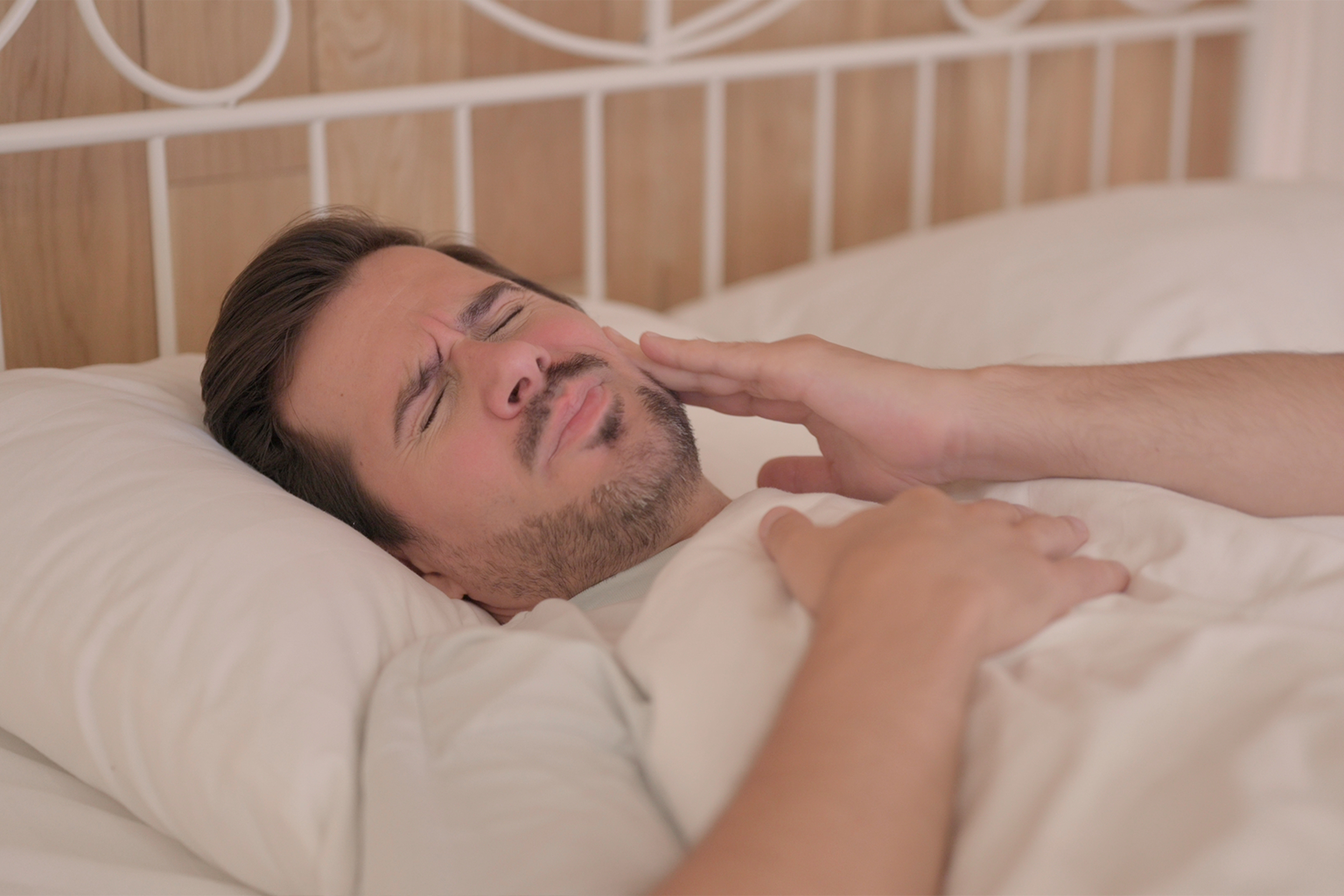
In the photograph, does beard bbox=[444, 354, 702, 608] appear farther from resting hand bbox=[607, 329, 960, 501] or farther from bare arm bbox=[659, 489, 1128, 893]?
bare arm bbox=[659, 489, 1128, 893]

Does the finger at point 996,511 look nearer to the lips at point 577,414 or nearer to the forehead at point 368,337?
the lips at point 577,414

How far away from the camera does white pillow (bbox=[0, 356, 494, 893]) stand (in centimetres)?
79

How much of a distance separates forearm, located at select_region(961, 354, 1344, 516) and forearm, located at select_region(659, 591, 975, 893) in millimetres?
322

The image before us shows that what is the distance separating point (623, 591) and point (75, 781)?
442 mm

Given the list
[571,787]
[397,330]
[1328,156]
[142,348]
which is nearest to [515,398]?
[397,330]

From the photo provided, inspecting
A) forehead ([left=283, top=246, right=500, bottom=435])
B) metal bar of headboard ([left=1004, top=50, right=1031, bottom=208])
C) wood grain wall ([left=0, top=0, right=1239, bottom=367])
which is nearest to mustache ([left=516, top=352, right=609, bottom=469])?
forehead ([left=283, top=246, right=500, bottom=435])

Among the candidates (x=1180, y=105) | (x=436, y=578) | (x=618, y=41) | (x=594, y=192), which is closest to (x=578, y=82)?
(x=594, y=192)

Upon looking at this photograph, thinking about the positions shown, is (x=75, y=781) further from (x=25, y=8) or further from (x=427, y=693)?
(x=25, y=8)

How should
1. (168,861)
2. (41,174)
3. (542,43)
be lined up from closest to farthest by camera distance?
(168,861), (41,174), (542,43)

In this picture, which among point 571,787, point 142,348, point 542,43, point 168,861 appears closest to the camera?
point 571,787

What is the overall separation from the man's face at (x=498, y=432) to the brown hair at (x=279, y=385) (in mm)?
13

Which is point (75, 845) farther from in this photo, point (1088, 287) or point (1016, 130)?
point (1016, 130)

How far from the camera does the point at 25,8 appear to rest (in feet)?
3.72

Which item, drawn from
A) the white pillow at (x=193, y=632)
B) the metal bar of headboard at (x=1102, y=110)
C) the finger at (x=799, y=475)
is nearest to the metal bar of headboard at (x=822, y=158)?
the metal bar of headboard at (x=1102, y=110)
